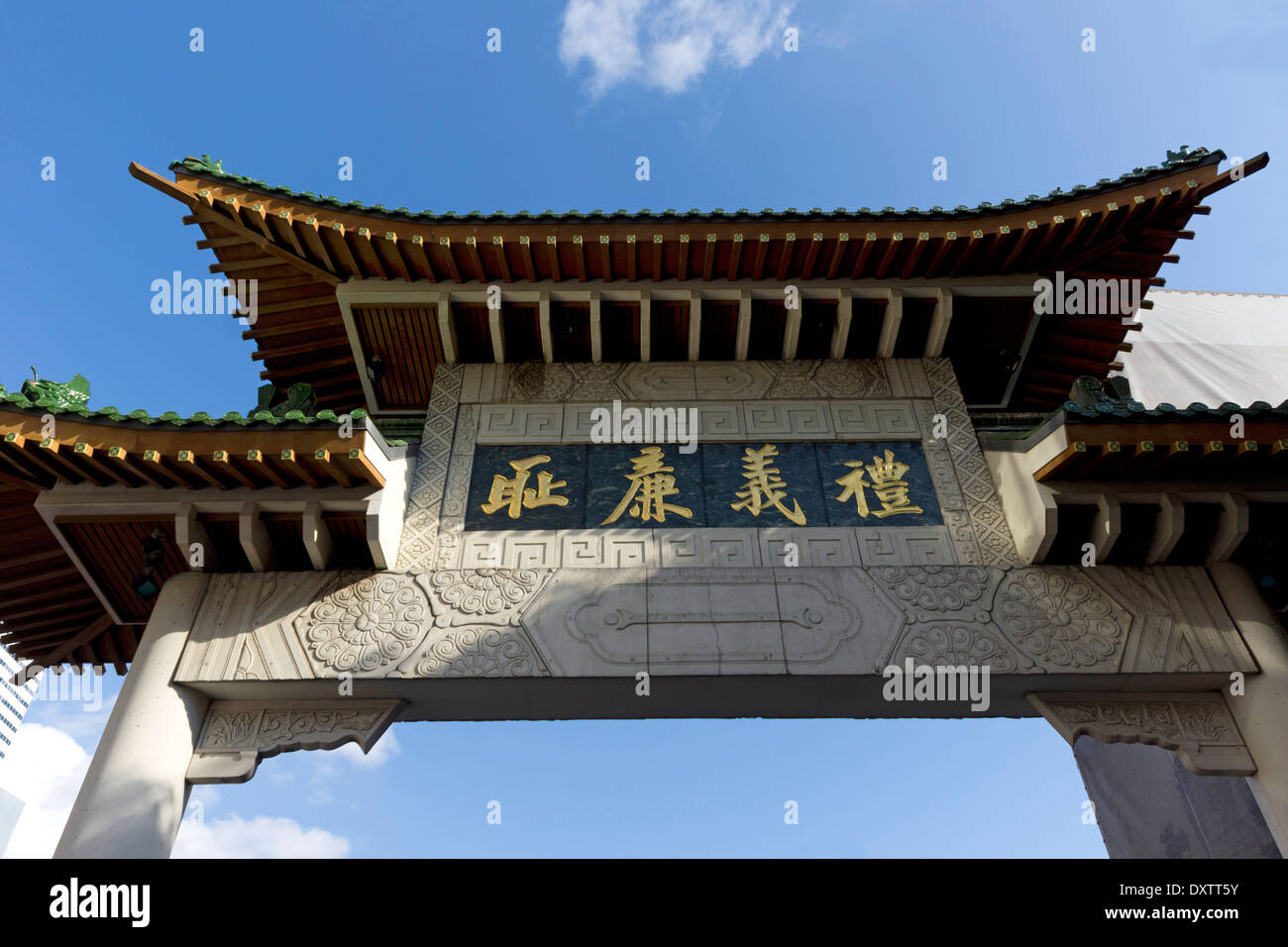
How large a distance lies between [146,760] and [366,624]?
1.52 m

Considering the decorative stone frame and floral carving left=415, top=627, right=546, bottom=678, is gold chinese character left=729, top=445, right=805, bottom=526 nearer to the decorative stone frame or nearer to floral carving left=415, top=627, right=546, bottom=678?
the decorative stone frame

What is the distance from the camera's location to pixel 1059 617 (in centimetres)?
594

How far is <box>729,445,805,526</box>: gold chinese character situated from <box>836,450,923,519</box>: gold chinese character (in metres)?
0.43

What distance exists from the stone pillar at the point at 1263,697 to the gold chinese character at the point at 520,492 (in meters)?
4.92

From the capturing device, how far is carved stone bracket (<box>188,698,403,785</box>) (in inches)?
216

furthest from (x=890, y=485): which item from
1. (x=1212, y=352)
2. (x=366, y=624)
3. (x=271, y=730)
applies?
(x=1212, y=352)

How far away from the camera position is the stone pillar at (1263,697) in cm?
529

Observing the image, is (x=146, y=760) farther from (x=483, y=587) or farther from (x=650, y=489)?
(x=650, y=489)

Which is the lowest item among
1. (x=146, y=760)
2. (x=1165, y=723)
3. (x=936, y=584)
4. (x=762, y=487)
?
(x=146, y=760)

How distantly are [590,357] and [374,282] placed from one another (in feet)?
6.72

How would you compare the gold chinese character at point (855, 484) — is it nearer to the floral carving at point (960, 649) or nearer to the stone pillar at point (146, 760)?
the floral carving at point (960, 649)

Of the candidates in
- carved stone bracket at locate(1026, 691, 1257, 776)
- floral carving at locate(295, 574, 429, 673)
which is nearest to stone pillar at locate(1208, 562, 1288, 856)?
carved stone bracket at locate(1026, 691, 1257, 776)

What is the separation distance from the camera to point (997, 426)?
8031 millimetres
